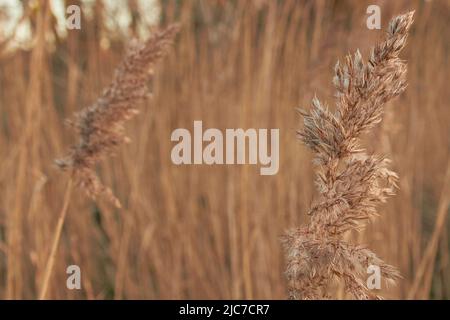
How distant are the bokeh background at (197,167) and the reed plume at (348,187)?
2.64 feet

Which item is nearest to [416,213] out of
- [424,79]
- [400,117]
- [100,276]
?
[400,117]

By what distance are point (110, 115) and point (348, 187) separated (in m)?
0.37

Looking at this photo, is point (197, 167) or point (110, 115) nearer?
point (110, 115)

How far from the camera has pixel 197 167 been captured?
171cm

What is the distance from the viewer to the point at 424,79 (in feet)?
6.93

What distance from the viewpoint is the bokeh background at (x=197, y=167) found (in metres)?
1.50

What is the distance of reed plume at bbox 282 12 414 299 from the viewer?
0.55 meters
